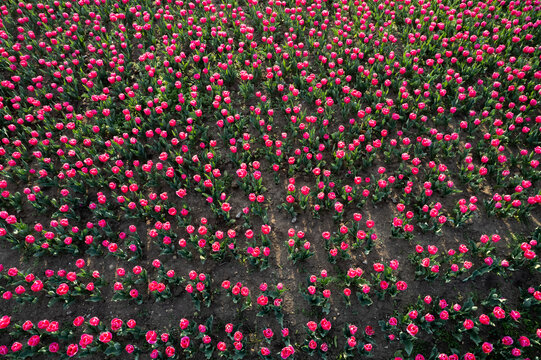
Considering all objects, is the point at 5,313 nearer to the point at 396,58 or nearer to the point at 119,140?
the point at 119,140

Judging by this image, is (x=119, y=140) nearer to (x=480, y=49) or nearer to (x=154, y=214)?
(x=154, y=214)

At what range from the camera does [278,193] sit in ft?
18.7

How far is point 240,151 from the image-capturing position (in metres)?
6.20

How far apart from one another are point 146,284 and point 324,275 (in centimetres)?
263

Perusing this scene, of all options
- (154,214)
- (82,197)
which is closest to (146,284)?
(154,214)

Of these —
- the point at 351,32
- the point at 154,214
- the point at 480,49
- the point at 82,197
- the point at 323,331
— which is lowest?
the point at 323,331

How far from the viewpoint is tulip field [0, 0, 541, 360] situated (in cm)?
438

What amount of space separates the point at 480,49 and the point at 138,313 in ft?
27.3

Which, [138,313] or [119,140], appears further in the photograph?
[119,140]

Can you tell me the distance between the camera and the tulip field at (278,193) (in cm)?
438

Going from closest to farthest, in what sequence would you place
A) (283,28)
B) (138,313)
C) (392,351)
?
(392,351)
(138,313)
(283,28)

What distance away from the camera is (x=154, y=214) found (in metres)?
5.22

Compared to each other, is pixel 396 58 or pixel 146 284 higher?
pixel 396 58

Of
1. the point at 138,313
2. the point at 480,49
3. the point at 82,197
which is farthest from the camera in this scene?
the point at 480,49
